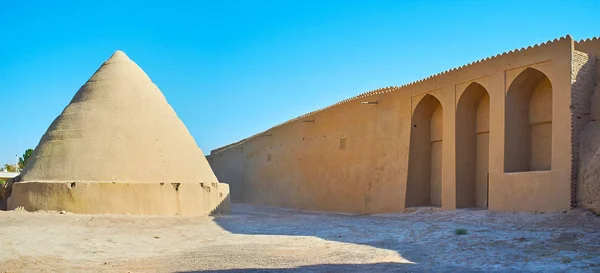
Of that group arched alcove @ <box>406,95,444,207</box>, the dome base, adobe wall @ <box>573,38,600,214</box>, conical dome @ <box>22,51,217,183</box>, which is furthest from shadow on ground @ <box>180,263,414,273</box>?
arched alcove @ <box>406,95,444,207</box>

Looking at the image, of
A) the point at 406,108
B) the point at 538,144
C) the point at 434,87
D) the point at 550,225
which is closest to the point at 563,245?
the point at 550,225

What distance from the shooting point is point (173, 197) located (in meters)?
15.3

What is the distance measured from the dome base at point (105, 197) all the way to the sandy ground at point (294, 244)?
1.94 feet

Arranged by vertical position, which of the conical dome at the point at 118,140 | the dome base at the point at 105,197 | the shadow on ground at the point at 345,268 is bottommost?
the shadow on ground at the point at 345,268

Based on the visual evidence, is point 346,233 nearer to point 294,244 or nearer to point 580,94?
point 294,244

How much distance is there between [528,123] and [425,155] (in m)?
4.24

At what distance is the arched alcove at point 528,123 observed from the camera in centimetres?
1402

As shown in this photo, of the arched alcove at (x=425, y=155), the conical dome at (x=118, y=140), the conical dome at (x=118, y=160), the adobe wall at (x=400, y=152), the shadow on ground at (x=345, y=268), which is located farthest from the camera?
the arched alcove at (x=425, y=155)

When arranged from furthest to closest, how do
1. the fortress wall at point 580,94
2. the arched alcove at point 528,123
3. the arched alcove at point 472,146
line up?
1. the arched alcove at point 472,146
2. the arched alcove at point 528,123
3. the fortress wall at point 580,94

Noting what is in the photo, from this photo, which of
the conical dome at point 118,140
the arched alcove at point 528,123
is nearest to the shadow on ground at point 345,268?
the arched alcove at point 528,123

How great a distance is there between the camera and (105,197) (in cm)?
1446

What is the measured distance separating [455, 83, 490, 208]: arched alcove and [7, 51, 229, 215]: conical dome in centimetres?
722

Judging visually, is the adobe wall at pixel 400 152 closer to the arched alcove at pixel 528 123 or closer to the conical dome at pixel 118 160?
the arched alcove at pixel 528 123

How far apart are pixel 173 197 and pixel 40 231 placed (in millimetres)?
4425
